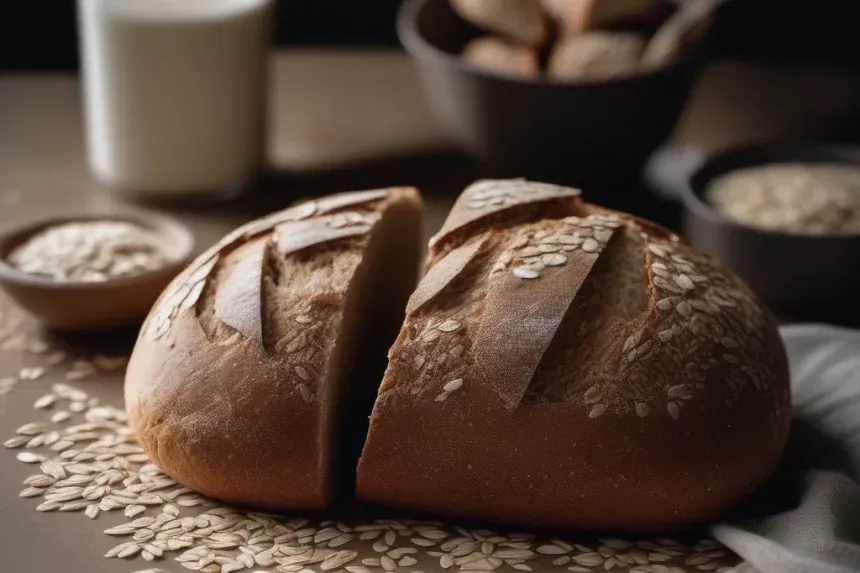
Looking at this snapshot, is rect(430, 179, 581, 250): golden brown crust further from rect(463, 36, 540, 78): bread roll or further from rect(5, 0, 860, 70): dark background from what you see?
rect(5, 0, 860, 70): dark background

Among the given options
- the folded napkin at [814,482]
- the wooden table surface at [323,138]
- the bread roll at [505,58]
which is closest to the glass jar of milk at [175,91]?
the wooden table surface at [323,138]

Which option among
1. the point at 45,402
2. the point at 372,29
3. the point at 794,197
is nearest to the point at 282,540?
the point at 45,402

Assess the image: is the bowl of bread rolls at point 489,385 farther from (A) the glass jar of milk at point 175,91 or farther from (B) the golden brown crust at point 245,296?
(A) the glass jar of milk at point 175,91

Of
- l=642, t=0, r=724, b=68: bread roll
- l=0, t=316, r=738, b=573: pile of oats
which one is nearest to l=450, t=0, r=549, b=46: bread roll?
l=642, t=0, r=724, b=68: bread roll

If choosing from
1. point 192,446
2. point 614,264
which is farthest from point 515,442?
point 192,446

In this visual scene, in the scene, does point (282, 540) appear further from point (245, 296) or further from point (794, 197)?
point (794, 197)

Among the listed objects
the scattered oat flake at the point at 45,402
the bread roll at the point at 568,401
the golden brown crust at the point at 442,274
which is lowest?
the scattered oat flake at the point at 45,402
